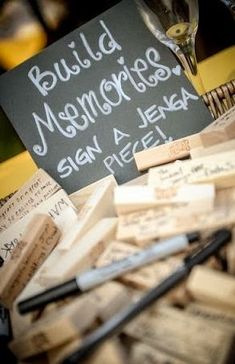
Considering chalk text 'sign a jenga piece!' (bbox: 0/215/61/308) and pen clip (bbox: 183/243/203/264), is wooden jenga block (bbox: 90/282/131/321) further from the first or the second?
chalk text 'sign a jenga piece!' (bbox: 0/215/61/308)

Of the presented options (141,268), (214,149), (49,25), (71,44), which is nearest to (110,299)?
(141,268)

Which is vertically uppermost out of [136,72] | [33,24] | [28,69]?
[33,24]

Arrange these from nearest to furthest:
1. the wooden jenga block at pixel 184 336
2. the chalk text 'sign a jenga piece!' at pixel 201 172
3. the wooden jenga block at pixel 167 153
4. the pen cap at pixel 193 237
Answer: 1. the wooden jenga block at pixel 184 336
2. the pen cap at pixel 193 237
3. the chalk text 'sign a jenga piece!' at pixel 201 172
4. the wooden jenga block at pixel 167 153

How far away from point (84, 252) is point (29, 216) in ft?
1.32

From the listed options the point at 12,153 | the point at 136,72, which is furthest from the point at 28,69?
the point at 12,153

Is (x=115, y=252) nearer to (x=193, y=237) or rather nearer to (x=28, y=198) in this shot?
(x=193, y=237)

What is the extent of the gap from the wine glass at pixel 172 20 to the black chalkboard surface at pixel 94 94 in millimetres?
66

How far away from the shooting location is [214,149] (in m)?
1.04

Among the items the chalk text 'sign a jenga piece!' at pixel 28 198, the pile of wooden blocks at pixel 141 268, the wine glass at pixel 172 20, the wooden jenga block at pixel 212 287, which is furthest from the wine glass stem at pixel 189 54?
the wooden jenga block at pixel 212 287

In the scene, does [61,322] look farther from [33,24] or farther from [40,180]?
[33,24]

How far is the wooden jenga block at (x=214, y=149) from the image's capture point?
1021mm

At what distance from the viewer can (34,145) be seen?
1329mm

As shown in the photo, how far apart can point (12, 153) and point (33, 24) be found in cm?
52

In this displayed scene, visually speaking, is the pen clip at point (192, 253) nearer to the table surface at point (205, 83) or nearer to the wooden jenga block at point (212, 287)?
the wooden jenga block at point (212, 287)
